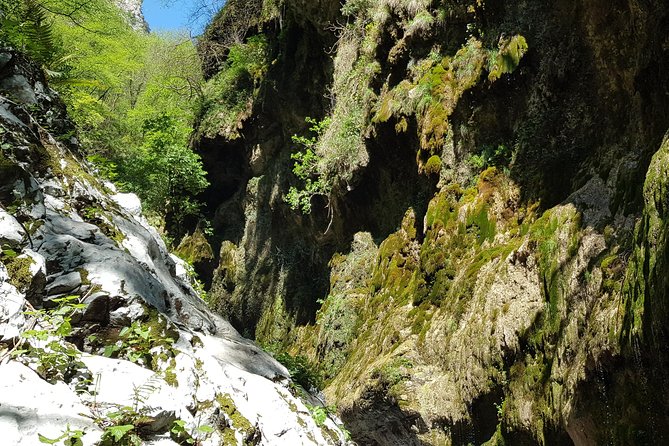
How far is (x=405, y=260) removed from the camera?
29.6 ft

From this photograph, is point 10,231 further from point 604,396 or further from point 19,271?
point 604,396

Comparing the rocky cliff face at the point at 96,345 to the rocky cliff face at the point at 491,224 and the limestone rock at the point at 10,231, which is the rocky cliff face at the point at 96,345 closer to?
the limestone rock at the point at 10,231

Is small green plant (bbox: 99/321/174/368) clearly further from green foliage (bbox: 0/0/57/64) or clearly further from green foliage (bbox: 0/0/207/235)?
green foliage (bbox: 0/0/207/235)

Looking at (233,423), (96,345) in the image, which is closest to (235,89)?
(96,345)

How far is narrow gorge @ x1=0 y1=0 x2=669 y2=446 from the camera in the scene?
3.18m

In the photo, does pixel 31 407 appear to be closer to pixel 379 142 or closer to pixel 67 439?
pixel 67 439

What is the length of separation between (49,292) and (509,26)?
6.89 meters

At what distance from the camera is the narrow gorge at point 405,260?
10.4 feet

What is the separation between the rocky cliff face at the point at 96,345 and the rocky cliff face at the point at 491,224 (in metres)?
2.23

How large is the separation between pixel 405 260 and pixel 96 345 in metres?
6.43

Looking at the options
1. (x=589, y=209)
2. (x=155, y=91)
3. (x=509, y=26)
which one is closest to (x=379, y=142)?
(x=509, y=26)

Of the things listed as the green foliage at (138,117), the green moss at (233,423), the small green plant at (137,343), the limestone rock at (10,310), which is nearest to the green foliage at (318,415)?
the green moss at (233,423)

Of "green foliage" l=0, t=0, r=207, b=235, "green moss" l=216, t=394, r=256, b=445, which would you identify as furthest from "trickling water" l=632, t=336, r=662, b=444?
"green foliage" l=0, t=0, r=207, b=235

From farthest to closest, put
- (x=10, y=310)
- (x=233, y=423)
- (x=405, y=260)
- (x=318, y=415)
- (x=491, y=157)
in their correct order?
(x=405, y=260)
(x=491, y=157)
(x=318, y=415)
(x=233, y=423)
(x=10, y=310)
